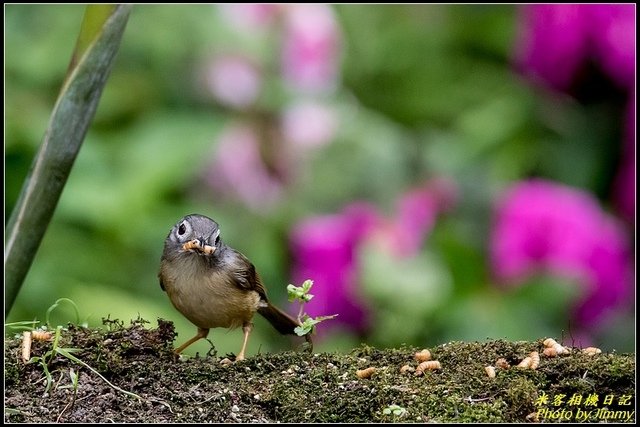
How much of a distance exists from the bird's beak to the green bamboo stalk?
0.23 meters

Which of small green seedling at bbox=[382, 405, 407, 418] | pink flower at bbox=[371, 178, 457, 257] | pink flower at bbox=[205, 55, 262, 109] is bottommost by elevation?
small green seedling at bbox=[382, 405, 407, 418]

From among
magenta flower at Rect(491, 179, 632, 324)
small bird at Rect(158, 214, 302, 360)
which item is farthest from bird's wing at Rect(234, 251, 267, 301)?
magenta flower at Rect(491, 179, 632, 324)

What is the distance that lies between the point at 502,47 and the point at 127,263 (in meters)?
1.73

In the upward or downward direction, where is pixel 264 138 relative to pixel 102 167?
upward

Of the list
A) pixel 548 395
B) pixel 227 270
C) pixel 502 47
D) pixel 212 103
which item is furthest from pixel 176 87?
pixel 548 395

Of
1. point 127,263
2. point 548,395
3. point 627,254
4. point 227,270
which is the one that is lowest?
point 548,395

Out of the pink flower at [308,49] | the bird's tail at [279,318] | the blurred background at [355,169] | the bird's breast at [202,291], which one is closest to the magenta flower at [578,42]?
the blurred background at [355,169]

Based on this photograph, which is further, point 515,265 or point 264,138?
point 264,138

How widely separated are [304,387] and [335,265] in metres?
1.58

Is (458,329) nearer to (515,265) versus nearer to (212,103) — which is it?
(515,265)

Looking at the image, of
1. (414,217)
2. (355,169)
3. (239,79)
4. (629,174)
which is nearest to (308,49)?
(239,79)

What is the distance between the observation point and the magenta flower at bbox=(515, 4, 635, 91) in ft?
10.4

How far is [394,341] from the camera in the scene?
9.48ft

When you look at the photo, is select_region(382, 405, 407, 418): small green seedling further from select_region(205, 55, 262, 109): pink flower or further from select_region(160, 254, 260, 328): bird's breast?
select_region(205, 55, 262, 109): pink flower
